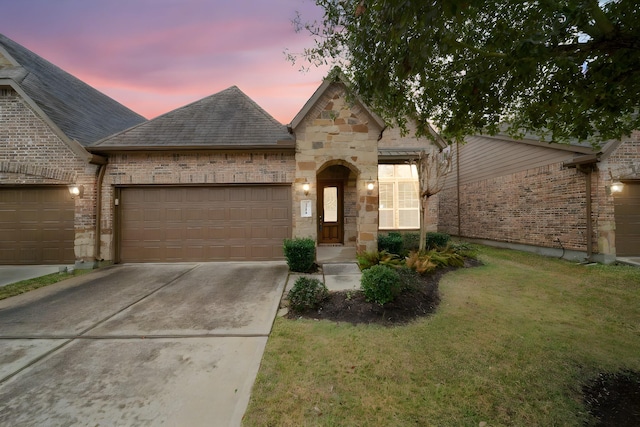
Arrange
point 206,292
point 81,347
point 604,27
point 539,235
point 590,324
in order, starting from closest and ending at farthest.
Result: point 604,27 < point 81,347 < point 590,324 < point 206,292 < point 539,235

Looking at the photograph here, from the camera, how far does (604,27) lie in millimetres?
2629

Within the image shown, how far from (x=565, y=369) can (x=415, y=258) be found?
168 inches

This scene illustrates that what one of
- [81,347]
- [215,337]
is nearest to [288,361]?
[215,337]

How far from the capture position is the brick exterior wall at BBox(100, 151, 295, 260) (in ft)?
27.2

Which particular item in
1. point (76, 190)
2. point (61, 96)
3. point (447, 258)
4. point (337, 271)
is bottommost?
point (337, 271)

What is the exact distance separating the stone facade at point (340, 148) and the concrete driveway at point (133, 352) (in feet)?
11.2

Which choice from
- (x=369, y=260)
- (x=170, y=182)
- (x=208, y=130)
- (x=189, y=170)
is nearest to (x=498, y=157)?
(x=369, y=260)

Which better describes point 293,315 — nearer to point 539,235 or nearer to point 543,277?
point 543,277

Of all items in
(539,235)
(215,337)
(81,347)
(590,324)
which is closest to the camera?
(81,347)

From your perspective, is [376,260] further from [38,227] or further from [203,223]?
[38,227]

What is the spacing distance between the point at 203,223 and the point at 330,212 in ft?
17.0

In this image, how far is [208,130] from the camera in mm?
8820

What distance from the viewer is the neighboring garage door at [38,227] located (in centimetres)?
817

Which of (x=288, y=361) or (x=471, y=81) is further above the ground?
(x=471, y=81)
